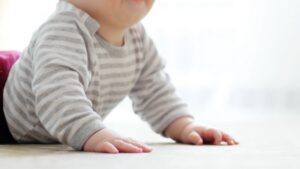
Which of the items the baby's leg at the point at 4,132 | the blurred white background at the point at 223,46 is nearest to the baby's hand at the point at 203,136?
the baby's leg at the point at 4,132

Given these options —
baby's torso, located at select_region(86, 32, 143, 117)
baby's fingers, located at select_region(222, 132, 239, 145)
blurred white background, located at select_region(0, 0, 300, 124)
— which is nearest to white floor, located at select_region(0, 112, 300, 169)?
baby's fingers, located at select_region(222, 132, 239, 145)

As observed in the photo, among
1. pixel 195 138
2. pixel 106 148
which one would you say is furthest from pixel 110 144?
pixel 195 138

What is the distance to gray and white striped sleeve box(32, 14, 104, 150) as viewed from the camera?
82 centimetres

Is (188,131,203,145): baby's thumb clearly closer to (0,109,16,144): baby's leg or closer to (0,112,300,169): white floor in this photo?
(0,112,300,169): white floor

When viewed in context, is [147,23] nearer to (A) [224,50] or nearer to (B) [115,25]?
(A) [224,50]

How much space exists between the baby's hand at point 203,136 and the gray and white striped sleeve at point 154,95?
6 centimetres

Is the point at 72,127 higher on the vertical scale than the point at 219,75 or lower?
higher

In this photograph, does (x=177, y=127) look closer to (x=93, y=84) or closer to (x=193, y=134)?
(x=193, y=134)

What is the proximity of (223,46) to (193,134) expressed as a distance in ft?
2.84

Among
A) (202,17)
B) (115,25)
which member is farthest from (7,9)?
(115,25)

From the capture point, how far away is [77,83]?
2.81ft

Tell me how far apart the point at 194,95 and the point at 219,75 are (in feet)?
0.31

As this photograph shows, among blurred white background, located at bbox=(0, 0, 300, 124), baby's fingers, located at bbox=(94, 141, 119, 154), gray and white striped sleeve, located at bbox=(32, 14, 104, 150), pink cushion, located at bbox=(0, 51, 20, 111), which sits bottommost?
blurred white background, located at bbox=(0, 0, 300, 124)

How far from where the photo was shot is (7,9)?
182cm
